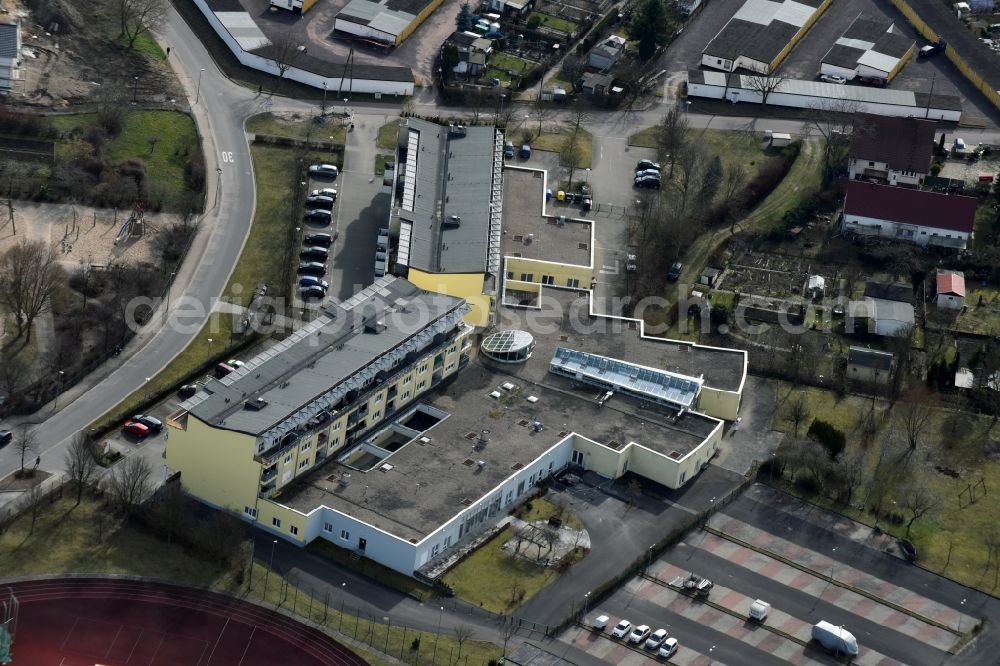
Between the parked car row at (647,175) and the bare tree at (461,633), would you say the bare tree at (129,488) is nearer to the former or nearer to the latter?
the bare tree at (461,633)

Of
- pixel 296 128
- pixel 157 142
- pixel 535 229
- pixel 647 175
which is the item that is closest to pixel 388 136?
pixel 296 128

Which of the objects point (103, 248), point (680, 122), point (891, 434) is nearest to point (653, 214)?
point (680, 122)

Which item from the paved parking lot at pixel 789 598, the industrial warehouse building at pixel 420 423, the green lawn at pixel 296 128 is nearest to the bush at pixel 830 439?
the paved parking lot at pixel 789 598

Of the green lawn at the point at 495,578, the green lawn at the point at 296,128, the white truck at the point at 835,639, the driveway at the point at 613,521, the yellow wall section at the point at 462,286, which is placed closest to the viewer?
the white truck at the point at 835,639

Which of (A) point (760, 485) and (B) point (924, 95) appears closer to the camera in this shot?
(A) point (760, 485)

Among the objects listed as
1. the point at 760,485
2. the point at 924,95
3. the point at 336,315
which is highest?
the point at 924,95

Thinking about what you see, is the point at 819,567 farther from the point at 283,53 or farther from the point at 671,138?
the point at 283,53

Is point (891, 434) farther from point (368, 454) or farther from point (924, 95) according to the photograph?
point (924, 95)
